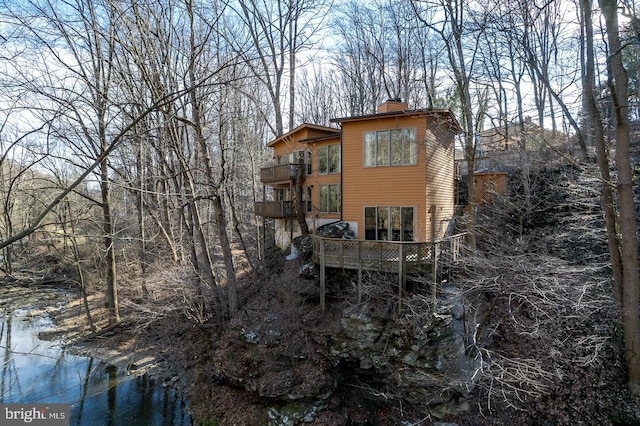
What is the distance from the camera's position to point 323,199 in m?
16.2

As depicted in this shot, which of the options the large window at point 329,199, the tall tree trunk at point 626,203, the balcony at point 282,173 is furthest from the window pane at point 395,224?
the tall tree trunk at point 626,203

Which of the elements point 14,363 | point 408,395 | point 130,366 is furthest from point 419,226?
point 14,363

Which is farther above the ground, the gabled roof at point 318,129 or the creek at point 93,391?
the gabled roof at point 318,129

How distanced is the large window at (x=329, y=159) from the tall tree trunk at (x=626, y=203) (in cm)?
993

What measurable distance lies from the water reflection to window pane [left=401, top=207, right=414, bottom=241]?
32.6 ft

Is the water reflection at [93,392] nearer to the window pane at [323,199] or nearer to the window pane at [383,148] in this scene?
the window pane at [323,199]

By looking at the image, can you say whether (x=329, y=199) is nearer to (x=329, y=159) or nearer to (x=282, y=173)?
(x=329, y=159)

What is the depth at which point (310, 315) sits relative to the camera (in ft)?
38.5

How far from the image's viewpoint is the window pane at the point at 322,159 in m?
16.2

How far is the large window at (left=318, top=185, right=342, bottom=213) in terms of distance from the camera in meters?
15.6

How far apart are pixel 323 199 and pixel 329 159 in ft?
6.50

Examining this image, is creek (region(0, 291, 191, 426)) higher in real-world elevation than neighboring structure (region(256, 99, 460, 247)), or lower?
lower

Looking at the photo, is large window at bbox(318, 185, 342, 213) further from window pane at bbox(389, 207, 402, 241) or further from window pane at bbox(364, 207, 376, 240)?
window pane at bbox(389, 207, 402, 241)

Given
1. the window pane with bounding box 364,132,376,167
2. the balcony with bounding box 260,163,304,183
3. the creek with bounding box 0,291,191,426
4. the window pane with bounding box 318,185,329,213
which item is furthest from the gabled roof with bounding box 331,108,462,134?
the creek with bounding box 0,291,191,426
